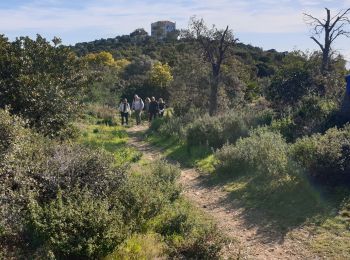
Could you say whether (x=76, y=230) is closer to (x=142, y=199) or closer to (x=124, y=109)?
(x=142, y=199)

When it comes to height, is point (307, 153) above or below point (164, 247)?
above

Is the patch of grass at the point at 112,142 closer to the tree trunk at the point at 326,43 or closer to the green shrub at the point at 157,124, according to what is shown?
the green shrub at the point at 157,124

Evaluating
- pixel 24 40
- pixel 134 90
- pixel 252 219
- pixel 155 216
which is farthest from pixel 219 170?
Result: pixel 134 90

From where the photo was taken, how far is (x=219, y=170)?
10.7 meters

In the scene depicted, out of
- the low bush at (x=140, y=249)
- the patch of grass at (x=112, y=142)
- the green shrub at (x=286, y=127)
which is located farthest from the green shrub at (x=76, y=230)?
the green shrub at (x=286, y=127)

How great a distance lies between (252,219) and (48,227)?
367 cm

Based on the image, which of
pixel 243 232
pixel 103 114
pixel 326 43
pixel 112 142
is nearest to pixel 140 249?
pixel 243 232

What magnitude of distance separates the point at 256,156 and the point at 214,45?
464 inches

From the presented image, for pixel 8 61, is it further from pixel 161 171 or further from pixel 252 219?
pixel 252 219

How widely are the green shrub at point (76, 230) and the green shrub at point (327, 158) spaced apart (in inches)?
168

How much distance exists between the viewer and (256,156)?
1023 centimetres

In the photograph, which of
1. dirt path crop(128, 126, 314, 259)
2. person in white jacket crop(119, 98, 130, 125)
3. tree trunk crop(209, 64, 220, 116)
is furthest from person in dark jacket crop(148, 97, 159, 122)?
dirt path crop(128, 126, 314, 259)

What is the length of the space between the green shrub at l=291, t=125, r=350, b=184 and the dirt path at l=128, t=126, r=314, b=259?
1.53m

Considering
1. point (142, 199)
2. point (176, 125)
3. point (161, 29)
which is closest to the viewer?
point (142, 199)
